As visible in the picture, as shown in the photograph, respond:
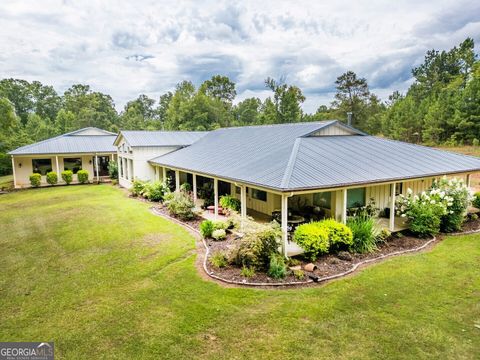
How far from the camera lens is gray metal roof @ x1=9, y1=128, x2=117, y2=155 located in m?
26.2

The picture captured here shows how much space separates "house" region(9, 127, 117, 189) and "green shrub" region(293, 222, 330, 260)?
77.2 feet

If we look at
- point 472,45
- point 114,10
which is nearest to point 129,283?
point 114,10

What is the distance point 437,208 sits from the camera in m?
11.9

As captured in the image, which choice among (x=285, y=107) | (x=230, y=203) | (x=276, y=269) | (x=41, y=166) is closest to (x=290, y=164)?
(x=276, y=269)

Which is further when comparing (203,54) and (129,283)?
(203,54)

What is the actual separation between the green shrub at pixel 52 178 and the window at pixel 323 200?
2265 cm

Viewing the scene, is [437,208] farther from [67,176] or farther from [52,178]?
[52,178]

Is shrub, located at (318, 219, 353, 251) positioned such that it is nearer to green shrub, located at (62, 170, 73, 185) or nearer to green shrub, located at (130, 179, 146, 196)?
green shrub, located at (130, 179, 146, 196)

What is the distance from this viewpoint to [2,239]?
12.4m

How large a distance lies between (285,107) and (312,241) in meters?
41.6

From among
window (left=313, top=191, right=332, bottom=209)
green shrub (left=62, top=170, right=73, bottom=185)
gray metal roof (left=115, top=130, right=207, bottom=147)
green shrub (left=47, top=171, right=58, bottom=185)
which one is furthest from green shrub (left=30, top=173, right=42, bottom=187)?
window (left=313, top=191, right=332, bottom=209)

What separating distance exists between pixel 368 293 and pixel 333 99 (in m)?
55.6

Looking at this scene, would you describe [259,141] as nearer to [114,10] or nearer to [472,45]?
[114,10]

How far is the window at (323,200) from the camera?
12516 millimetres
